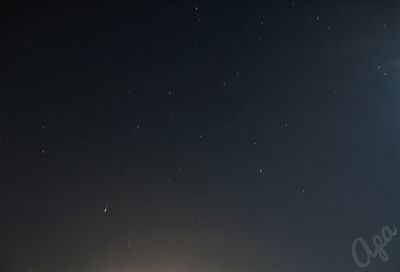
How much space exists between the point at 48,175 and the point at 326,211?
519 mm

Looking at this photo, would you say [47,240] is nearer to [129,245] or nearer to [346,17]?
[129,245]

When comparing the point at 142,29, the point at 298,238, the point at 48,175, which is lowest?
the point at 298,238

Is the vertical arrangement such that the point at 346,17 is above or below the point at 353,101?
above

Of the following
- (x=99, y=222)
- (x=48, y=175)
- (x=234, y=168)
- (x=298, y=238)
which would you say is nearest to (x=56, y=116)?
(x=48, y=175)

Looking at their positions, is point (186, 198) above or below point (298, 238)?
above

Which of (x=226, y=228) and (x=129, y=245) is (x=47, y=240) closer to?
(x=129, y=245)

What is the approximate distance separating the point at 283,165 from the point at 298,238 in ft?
0.45

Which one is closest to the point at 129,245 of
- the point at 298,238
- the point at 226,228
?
the point at 226,228

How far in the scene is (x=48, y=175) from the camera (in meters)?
0.83

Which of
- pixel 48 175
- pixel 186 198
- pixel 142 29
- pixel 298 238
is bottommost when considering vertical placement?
pixel 298 238

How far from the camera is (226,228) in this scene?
2.71 ft
